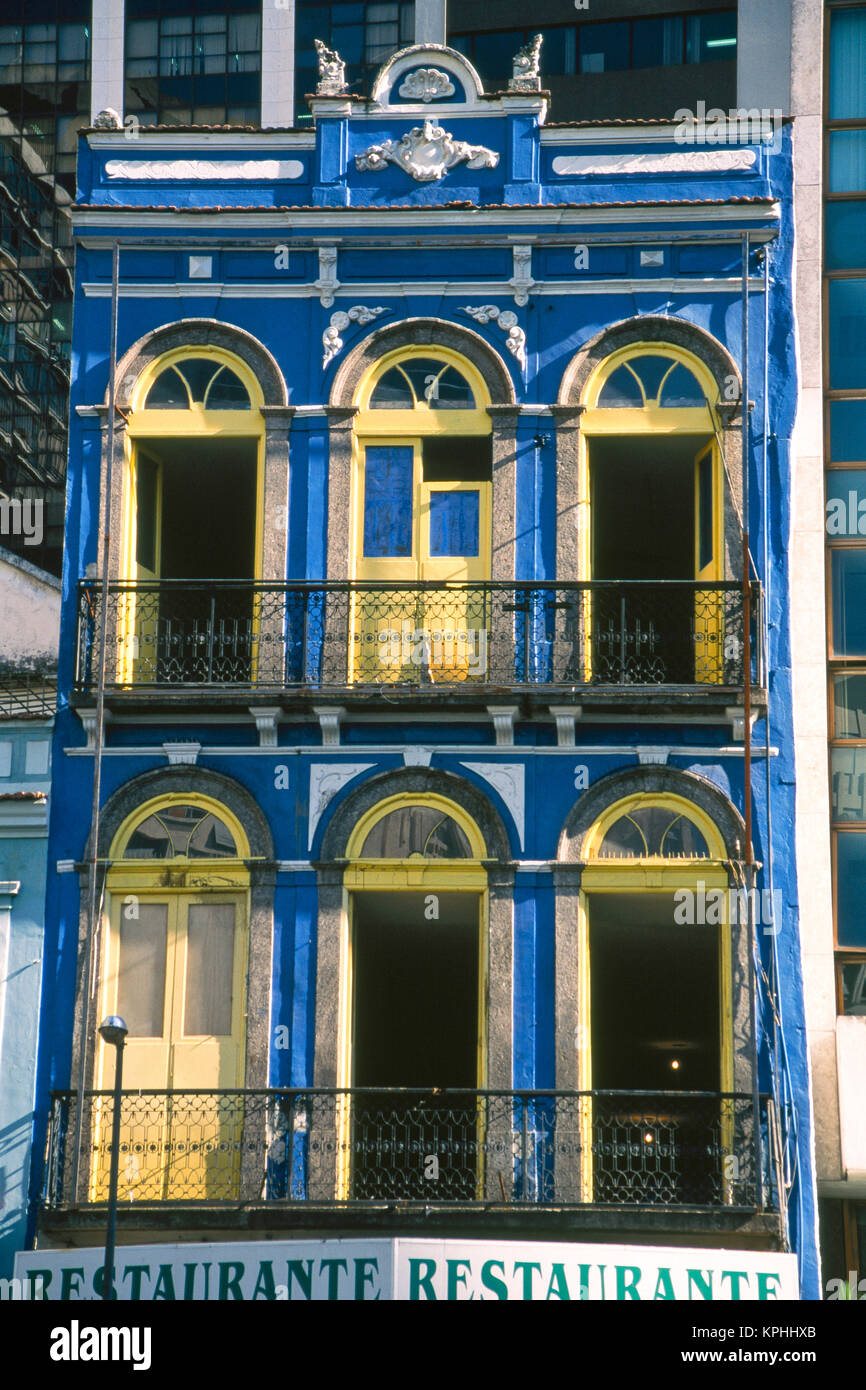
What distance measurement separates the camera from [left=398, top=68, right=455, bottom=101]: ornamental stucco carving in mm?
21625

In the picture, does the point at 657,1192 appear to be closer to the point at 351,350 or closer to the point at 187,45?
the point at 351,350

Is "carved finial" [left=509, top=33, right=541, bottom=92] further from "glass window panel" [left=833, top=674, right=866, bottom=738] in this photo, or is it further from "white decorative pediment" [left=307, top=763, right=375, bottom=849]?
"white decorative pediment" [left=307, top=763, right=375, bottom=849]

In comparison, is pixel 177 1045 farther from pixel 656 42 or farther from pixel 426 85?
pixel 656 42

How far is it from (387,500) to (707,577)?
127 inches

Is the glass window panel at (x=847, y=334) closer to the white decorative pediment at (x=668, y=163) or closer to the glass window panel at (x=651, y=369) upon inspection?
the white decorative pediment at (x=668, y=163)

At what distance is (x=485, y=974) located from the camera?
781 inches

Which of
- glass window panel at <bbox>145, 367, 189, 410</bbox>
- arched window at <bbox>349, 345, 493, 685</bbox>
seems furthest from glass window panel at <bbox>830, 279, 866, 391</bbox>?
glass window panel at <bbox>145, 367, 189, 410</bbox>

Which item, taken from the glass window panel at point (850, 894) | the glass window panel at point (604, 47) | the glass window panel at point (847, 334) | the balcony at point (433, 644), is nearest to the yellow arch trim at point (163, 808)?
the balcony at point (433, 644)

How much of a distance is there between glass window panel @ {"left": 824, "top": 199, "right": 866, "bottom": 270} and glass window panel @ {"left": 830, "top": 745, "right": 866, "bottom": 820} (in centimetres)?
541

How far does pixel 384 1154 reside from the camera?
1962 centimetres

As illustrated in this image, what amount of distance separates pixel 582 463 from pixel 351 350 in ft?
8.41

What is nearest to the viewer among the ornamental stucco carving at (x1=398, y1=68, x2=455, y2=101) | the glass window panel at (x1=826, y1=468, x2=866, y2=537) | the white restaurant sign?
the white restaurant sign

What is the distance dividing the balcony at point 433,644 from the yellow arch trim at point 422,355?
1869mm
